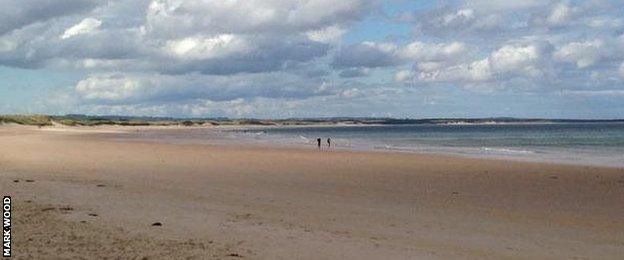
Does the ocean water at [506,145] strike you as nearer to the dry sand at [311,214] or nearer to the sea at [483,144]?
the sea at [483,144]

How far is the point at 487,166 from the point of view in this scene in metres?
28.9

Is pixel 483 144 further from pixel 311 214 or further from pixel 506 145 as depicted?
pixel 311 214

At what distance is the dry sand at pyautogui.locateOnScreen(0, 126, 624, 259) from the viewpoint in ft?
29.7

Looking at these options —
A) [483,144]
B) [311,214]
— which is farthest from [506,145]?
[311,214]

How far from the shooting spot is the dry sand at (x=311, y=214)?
904 centimetres

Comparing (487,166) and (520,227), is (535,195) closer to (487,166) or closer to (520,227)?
(520,227)

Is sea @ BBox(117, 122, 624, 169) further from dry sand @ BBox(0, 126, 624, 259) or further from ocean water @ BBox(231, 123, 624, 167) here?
dry sand @ BBox(0, 126, 624, 259)

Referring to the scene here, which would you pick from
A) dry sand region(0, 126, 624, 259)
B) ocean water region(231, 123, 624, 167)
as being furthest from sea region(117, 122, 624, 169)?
dry sand region(0, 126, 624, 259)

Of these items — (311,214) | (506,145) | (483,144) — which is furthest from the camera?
(483,144)

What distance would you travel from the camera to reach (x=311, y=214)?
42.5 feet

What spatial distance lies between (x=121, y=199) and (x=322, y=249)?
6762mm

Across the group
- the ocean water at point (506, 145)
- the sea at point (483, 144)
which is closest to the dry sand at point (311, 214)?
the sea at point (483, 144)

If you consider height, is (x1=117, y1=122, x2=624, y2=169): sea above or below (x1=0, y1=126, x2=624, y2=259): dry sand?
below

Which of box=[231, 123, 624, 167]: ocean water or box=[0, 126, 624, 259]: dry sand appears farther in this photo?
box=[231, 123, 624, 167]: ocean water
